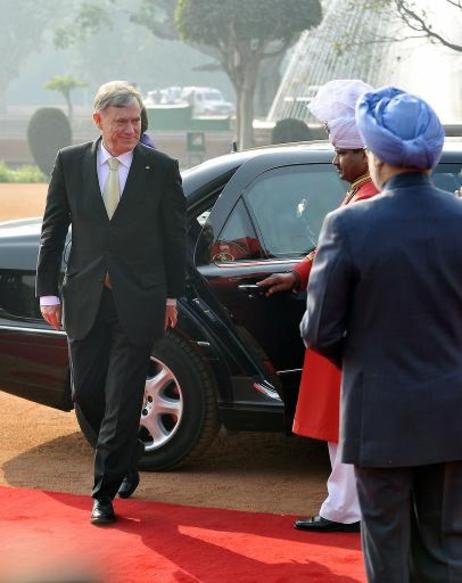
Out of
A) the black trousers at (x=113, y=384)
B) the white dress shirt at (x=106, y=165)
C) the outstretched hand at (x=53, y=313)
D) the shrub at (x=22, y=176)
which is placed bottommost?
the shrub at (x=22, y=176)

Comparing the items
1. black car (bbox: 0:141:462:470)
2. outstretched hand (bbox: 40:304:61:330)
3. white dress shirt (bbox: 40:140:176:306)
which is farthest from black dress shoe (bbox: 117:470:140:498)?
white dress shirt (bbox: 40:140:176:306)

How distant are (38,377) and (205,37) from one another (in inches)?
1553

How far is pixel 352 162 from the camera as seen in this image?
5223 mm

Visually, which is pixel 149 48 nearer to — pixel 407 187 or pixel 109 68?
pixel 109 68

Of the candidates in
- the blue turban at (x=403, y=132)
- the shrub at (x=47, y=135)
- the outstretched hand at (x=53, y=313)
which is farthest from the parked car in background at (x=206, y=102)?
the blue turban at (x=403, y=132)

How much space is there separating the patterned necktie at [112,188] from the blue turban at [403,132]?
2.17 m

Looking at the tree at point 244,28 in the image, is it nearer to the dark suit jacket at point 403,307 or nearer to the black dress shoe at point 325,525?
→ the black dress shoe at point 325,525

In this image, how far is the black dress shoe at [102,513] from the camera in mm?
5766

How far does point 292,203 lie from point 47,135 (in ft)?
121

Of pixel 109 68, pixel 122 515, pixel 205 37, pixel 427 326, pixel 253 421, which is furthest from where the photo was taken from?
pixel 109 68

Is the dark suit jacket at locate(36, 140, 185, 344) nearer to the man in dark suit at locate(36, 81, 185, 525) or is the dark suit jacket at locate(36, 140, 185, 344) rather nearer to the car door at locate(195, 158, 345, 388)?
the man in dark suit at locate(36, 81, 185, 525)

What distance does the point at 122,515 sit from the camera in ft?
19.5

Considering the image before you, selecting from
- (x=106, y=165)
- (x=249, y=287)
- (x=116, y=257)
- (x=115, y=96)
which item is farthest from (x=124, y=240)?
(x=249, y=287)

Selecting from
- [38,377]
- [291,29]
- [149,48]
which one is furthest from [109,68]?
[38,377]
